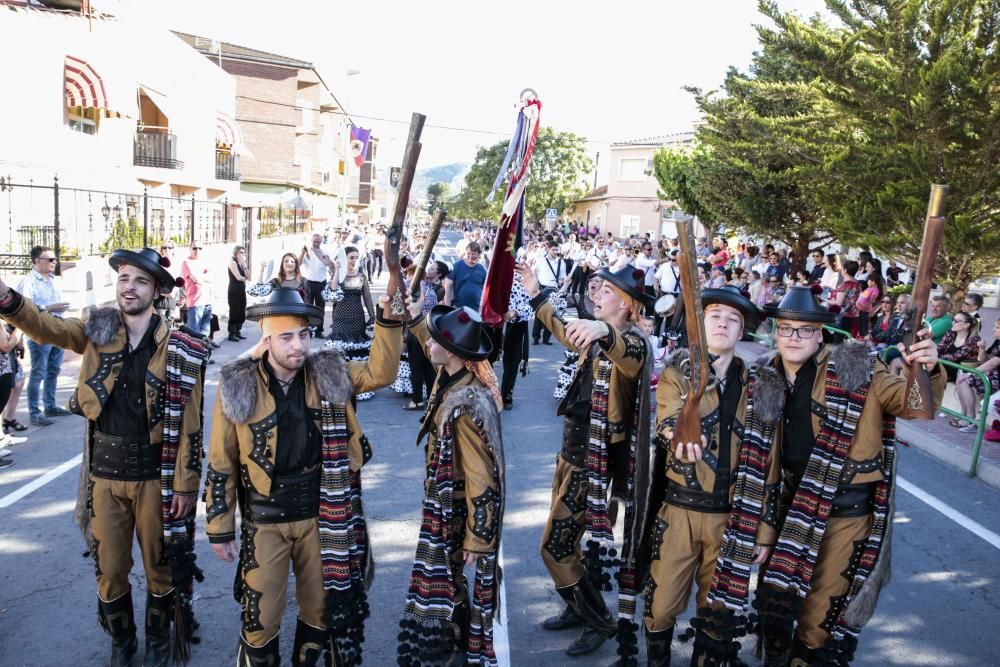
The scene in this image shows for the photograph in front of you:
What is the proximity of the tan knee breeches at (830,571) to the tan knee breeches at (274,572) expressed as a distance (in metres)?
2.29

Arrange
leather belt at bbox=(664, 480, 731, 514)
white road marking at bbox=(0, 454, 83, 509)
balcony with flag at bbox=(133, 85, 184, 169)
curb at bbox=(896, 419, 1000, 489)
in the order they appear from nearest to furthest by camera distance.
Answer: leather belt at bbox=(664, 480, 731, 514) < white road marking at bbox=(0, 454, 83, 509) < curb at bbox=(896, 419, 1000, 489) < balcony with flag at bbox=(133, 85, 184, 169)

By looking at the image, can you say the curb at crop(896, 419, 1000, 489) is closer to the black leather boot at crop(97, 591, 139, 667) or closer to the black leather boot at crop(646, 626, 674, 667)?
the black leather boot at crop(646, 626, 674, 667)

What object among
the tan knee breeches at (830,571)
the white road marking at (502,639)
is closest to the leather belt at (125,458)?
the white road marking at (502,639)

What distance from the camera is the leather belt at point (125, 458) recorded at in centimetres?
380

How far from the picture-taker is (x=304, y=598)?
355 cm

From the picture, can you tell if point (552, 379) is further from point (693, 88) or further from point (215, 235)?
point (215, 235)

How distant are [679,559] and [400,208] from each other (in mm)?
2026

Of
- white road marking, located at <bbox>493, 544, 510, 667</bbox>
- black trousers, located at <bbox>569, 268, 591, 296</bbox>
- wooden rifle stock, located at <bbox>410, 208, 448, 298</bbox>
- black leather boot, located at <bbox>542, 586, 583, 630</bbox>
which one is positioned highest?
wooden rifle stock, located at <bbox>410, 208, 448, 298</bbox>

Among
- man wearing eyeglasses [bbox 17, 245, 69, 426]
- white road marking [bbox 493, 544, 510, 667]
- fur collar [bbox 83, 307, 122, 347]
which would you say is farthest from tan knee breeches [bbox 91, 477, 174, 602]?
man wearing eyeglasses [bbox 17, 245, 69, 426]

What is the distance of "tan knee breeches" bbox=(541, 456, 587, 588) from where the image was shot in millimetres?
4312

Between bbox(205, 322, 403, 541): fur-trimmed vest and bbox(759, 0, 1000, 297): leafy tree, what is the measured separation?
9937 millimetres

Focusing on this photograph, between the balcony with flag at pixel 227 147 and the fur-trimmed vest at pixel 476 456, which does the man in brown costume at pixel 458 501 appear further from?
the balcony with flag at pixel 227 147

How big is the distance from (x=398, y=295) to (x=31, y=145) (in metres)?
19.9

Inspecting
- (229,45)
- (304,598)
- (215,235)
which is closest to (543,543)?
(304,598)
